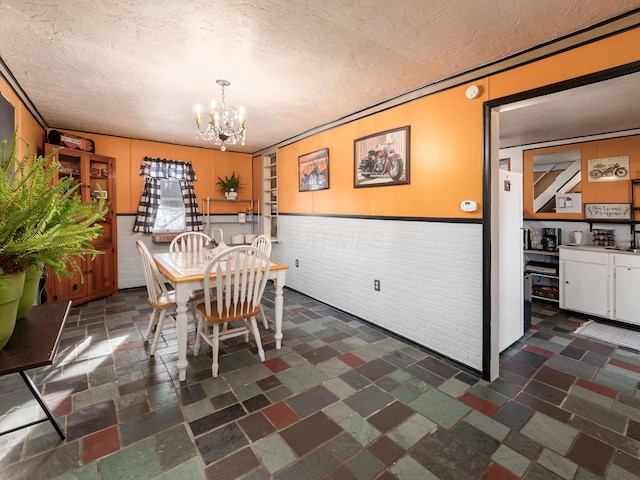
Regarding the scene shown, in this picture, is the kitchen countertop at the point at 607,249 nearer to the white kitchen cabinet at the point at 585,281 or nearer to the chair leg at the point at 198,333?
the white kitchen cabinet at the point at 585,281

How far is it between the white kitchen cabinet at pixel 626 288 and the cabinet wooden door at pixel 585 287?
86 mm

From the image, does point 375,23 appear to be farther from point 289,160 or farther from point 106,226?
point 106,226

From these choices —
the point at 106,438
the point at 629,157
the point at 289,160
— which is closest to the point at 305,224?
the point at 289,160

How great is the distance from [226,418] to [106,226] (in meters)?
3.89

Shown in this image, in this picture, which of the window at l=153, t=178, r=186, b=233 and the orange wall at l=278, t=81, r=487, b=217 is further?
the window at l=153, t=178, r=186, b=233

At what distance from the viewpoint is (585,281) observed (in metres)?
3.67

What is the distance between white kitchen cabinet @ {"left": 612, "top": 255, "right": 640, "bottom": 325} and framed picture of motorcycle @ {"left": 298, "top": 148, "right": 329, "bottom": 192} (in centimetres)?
343

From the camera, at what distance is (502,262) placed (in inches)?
106

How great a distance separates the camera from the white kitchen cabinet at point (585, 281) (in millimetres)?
3521

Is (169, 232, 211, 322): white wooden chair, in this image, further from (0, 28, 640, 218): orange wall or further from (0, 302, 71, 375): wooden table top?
(0, 302, 71, 375): wooden table top

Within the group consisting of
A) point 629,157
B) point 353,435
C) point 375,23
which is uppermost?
point 375,23

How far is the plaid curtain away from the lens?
4.89 meters

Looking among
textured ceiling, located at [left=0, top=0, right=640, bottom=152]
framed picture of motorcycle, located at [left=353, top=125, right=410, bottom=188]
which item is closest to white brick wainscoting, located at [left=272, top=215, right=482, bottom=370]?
framed picture of motorcycle, located at [left=353, top=125, right=410, bottom=188]

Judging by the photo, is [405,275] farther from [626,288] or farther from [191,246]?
[191,246]
